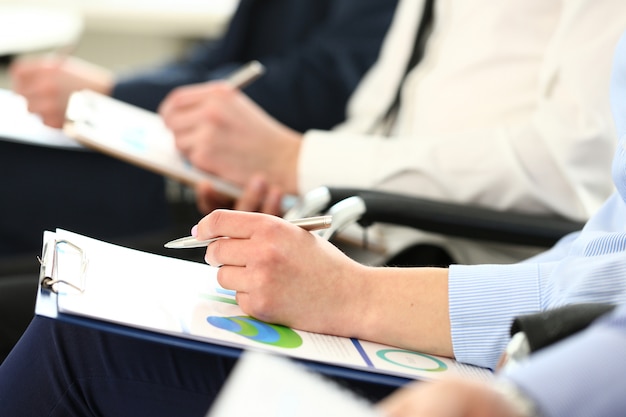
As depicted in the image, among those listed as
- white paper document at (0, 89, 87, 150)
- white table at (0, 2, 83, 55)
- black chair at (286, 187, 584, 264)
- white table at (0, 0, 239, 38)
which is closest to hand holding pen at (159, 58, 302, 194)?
white paper document at (0, 89, 87, 150)

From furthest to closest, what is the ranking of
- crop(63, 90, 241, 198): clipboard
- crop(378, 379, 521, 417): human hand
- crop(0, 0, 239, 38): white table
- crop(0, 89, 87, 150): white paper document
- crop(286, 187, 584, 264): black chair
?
1. crop(0, 0, 239, 38): white table
2. crop(0, 89, 87, 150): white paper document
3. crop(63, 90, 241, 198): clipboard
4. crop(286, 187, 584, 264): black chair
5. crop(378, 379, 521, 417): human hand

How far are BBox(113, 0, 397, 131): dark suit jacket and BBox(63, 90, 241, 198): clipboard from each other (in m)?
0.25

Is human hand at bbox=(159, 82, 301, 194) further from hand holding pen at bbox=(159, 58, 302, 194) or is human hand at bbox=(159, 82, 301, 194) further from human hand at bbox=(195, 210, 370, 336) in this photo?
human hand at bbox=(195, 210, 370, 336)

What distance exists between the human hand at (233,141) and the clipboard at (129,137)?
0.02 m

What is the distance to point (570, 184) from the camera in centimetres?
116

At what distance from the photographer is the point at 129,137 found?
4.48 feet

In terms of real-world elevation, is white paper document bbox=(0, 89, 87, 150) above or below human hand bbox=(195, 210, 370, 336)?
above

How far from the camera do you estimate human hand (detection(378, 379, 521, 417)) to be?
45 centimetres

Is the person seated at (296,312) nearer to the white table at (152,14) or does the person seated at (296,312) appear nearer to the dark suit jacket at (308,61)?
the dark suit jacket at (308,61)

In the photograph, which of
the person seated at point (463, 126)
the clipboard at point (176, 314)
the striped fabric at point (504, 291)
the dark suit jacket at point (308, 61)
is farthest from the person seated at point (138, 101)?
the striped fabric at point (504, 291)

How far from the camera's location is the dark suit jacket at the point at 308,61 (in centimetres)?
169

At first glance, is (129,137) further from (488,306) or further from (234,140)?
(488,306)

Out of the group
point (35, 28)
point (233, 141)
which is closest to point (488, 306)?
point (233, 141)

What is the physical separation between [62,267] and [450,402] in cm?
38
